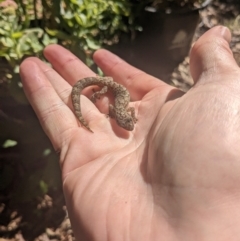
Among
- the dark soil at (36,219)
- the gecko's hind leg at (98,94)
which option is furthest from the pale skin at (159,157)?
the dark soil at (36,219)

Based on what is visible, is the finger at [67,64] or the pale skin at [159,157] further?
the finger at [67,64]

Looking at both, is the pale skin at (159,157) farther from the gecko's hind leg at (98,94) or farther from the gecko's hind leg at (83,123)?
the gecko's hind leg at (98,94)

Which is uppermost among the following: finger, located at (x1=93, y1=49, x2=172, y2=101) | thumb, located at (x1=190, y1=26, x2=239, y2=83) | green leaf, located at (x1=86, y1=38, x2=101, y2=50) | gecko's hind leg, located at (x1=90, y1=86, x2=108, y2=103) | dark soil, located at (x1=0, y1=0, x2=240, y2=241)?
thumb, located at (x1=190, y1=26, x2=239, y2=83)

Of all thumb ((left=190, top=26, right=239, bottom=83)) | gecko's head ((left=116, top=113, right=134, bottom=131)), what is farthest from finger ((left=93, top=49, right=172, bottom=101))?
thumb ((left=190, top=26, right=239, bottom=83))

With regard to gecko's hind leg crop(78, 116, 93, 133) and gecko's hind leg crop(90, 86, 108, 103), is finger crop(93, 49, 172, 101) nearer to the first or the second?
gecko's hind leg crop(90, 86, 108, 103)

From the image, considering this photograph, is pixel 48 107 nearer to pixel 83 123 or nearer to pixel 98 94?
pixel 83 123

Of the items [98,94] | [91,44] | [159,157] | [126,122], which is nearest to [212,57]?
[159,157]
